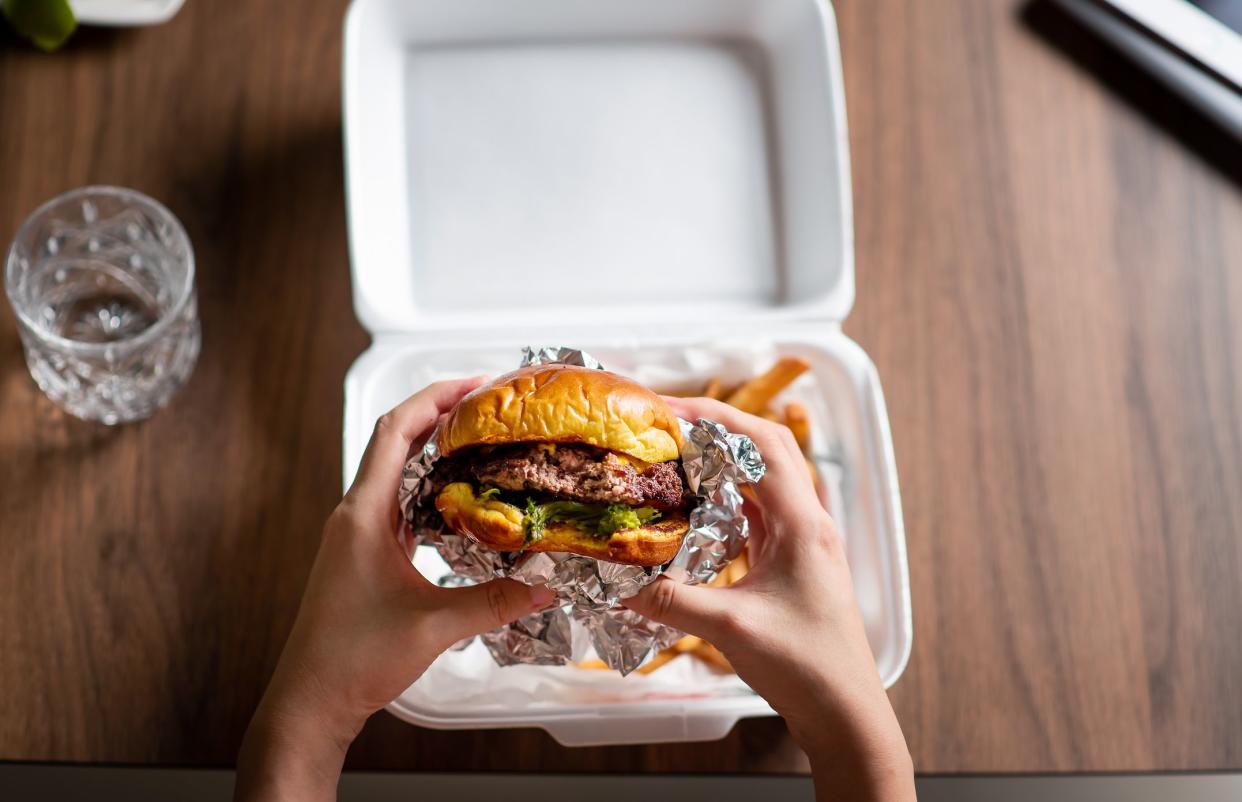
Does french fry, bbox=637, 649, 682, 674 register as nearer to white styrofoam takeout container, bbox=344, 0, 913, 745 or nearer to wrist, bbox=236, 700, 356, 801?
white styrofoam takeout container, bbox=344, 0, 913, 745

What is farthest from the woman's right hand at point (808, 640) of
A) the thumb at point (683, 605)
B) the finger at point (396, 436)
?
the finger at point (396, 436)

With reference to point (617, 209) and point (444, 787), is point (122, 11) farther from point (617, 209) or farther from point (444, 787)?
point (444, 787)

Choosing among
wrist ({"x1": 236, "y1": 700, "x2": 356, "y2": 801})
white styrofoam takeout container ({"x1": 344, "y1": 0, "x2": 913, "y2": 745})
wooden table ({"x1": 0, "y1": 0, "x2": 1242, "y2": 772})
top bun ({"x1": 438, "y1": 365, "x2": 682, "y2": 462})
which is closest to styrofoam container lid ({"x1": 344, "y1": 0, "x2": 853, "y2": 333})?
white styrofoam takeout container ({"x1": 344, "y1": 0, "x2": 913, "y2": 745})

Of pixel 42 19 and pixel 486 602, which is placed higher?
pixel 42 19

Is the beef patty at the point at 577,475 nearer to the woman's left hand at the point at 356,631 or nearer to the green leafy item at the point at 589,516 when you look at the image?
the green leafy item at the point at 589,516

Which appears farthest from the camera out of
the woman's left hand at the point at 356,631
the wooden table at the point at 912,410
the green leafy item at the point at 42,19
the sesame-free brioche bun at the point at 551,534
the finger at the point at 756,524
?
the green leafy item at the point at 42,19

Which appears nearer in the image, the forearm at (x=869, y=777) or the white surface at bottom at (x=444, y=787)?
the forearm at (x=869, y=777)

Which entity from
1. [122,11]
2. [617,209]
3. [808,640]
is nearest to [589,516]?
[808,640]
